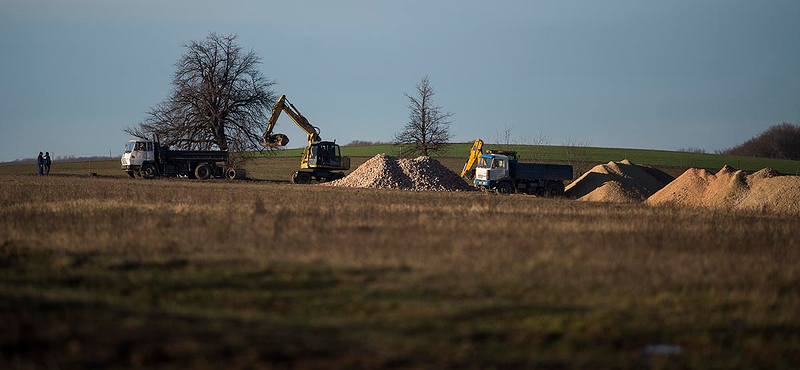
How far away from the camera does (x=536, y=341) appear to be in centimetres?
627

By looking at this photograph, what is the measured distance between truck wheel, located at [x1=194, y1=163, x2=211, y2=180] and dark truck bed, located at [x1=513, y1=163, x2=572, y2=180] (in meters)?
21.2

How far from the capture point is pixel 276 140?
48.7 meters

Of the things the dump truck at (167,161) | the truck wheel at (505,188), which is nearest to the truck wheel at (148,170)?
the dump truck at (167,161)

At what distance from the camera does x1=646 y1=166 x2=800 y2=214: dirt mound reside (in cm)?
2619

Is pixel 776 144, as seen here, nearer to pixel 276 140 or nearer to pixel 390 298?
pixel 276 140

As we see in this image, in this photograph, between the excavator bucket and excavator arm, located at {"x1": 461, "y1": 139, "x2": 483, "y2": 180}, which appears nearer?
excavator arm, located at {"x1": 461, "y1": 139, "x2": 483, "y2": 180}

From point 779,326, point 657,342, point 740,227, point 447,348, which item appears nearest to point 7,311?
point 447,348

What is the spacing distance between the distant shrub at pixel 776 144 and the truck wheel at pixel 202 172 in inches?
3311

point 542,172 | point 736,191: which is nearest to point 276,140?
point 542,172

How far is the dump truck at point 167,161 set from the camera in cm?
4725

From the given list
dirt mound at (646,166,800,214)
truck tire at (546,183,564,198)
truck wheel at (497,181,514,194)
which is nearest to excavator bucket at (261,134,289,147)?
truck wheel at (497,181,514,194)

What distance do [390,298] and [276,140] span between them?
4198 cm

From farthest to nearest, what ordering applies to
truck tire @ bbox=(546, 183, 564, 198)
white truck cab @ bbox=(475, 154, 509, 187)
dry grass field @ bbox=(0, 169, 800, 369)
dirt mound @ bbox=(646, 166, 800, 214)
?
truck tire @ bbox=(546, 183, 564, 198)
white truck cab @ bbox=(475, 154, 509, 187)
dirt mound @ bbox=(646, 166, 800, 214)
dry grass field @ bbox=(0, 169, 800, 369)

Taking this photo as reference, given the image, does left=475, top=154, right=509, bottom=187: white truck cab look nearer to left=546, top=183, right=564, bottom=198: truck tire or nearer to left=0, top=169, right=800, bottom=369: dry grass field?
left=546, top=183, right=564, bottom=198: truck tire
